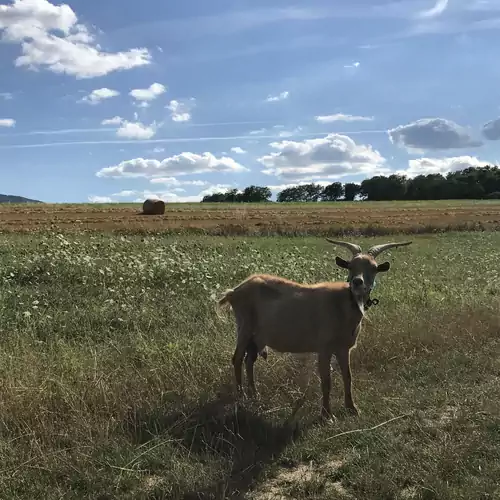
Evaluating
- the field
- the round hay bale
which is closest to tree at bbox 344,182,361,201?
the round hay bale

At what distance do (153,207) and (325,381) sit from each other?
148ft

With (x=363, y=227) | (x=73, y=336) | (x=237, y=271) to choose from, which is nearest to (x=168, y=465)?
(x=73, y=336)

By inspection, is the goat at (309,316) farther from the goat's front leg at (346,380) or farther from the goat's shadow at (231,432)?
the goat's shadow at (231,432)

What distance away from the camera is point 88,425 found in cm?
555

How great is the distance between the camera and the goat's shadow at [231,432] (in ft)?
16.8

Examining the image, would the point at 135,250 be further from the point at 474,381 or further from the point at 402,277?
the point at 474,381

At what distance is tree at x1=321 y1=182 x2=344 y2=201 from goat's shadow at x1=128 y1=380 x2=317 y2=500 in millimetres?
131737

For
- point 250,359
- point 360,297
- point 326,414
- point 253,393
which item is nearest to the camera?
point 326,414

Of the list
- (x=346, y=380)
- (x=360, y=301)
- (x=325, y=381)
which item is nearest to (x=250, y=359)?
(x=325, y=381)

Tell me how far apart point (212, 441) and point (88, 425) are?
45.8 inches

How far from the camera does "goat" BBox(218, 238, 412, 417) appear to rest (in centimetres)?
650

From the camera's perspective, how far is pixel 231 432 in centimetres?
561

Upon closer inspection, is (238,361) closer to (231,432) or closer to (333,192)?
(231,432)

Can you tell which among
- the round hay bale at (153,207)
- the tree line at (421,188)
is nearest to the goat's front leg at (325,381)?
the round hay bale at (153,207)
